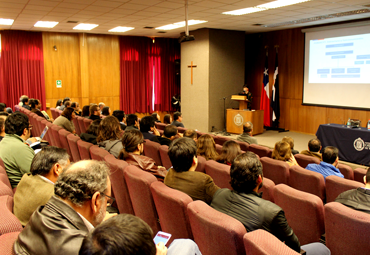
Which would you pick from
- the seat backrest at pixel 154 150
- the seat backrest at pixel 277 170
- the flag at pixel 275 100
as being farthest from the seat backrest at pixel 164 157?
the flag at pixel 275 100

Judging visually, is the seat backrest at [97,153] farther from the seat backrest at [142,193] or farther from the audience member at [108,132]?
the seat backrest at [142,193]

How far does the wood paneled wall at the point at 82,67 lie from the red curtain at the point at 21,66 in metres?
0.24

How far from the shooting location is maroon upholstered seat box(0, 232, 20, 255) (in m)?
1.29

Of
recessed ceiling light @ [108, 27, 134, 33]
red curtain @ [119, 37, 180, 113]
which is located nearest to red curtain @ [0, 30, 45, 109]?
recessed ceiling light @ [108, 27, 134, 33]

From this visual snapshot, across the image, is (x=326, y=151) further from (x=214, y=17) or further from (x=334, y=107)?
(x=334, y=107)

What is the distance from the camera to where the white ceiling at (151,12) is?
648 cm

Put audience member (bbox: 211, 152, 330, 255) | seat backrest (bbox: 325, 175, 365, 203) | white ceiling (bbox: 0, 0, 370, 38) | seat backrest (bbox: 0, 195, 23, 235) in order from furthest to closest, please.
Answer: white ceiling (bbox: 0, 0, 370, 38)
seat backrest (bbox: 325, 175, 365, 203)
audience member (bbox: 211, 152, 330, 255)
seat backrest (bbox: 0, 195, 23, 235)

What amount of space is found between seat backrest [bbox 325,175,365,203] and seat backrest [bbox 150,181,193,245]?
1.51m

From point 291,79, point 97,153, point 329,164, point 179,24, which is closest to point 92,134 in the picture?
point 97,153

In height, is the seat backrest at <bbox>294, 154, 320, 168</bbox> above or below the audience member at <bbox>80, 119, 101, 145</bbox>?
below

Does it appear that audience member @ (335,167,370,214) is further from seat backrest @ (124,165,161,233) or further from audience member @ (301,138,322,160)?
audience member @ (301,138,322,160)

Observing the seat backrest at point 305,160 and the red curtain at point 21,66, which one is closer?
the seat backrest at point 305,160

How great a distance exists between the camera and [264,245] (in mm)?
1361

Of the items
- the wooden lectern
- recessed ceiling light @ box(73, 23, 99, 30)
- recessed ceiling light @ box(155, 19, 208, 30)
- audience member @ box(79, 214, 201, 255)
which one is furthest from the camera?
the wooden lectern
